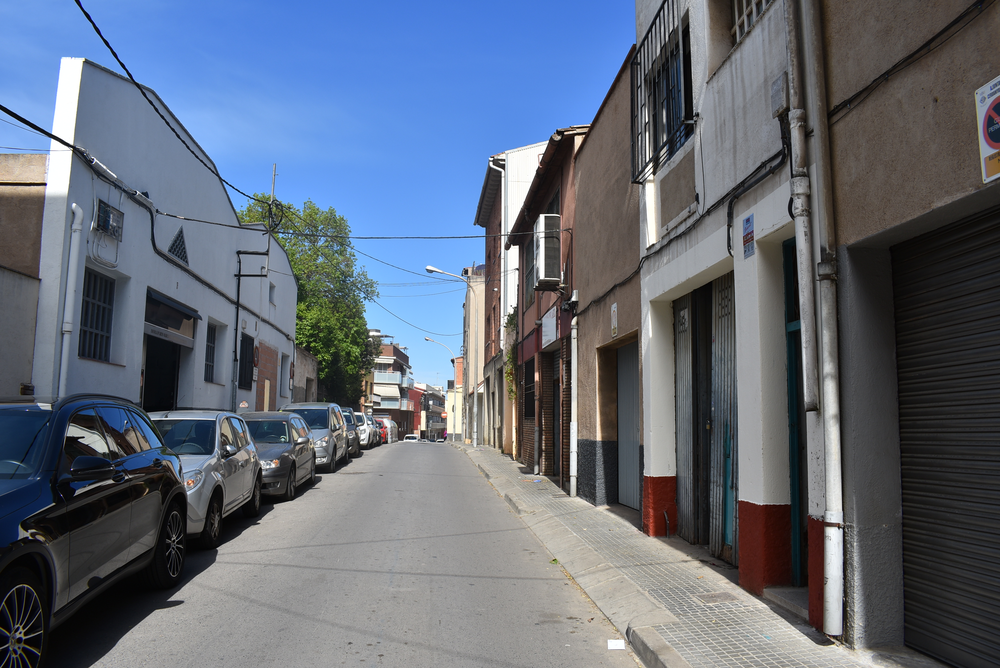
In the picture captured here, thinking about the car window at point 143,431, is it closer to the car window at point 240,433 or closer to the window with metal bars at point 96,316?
the car window at point 240,433

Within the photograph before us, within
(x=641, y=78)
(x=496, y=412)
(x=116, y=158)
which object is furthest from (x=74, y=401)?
(x=496, y=412)

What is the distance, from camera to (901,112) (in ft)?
13.8

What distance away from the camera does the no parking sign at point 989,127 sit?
3502mm

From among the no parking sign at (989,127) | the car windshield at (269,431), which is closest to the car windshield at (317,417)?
the car windshield at (269,431)

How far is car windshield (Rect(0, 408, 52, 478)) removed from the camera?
4.34 meters

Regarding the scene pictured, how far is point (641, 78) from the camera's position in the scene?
9.48 m

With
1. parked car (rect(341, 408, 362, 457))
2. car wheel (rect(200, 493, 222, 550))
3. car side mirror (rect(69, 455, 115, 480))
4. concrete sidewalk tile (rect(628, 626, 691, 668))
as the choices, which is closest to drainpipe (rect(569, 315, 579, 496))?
car wheel (rect(200, 493, 222, 550))

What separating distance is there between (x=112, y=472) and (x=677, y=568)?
17.0ft

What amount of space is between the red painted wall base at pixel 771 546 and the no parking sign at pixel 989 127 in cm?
325

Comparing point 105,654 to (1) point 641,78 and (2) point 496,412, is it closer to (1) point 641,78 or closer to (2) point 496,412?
(1) point 641,78

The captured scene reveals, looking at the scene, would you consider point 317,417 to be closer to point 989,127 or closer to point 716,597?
point 716,597

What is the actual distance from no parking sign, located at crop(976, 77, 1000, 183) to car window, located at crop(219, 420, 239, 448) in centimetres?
850

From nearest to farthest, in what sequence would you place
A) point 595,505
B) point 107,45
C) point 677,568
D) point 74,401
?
point 74,401 → point 677,568 → point 107,45 → point 595,505

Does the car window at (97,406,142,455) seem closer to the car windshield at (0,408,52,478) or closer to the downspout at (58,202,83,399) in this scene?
the car windshield at (0,408,52,478)
